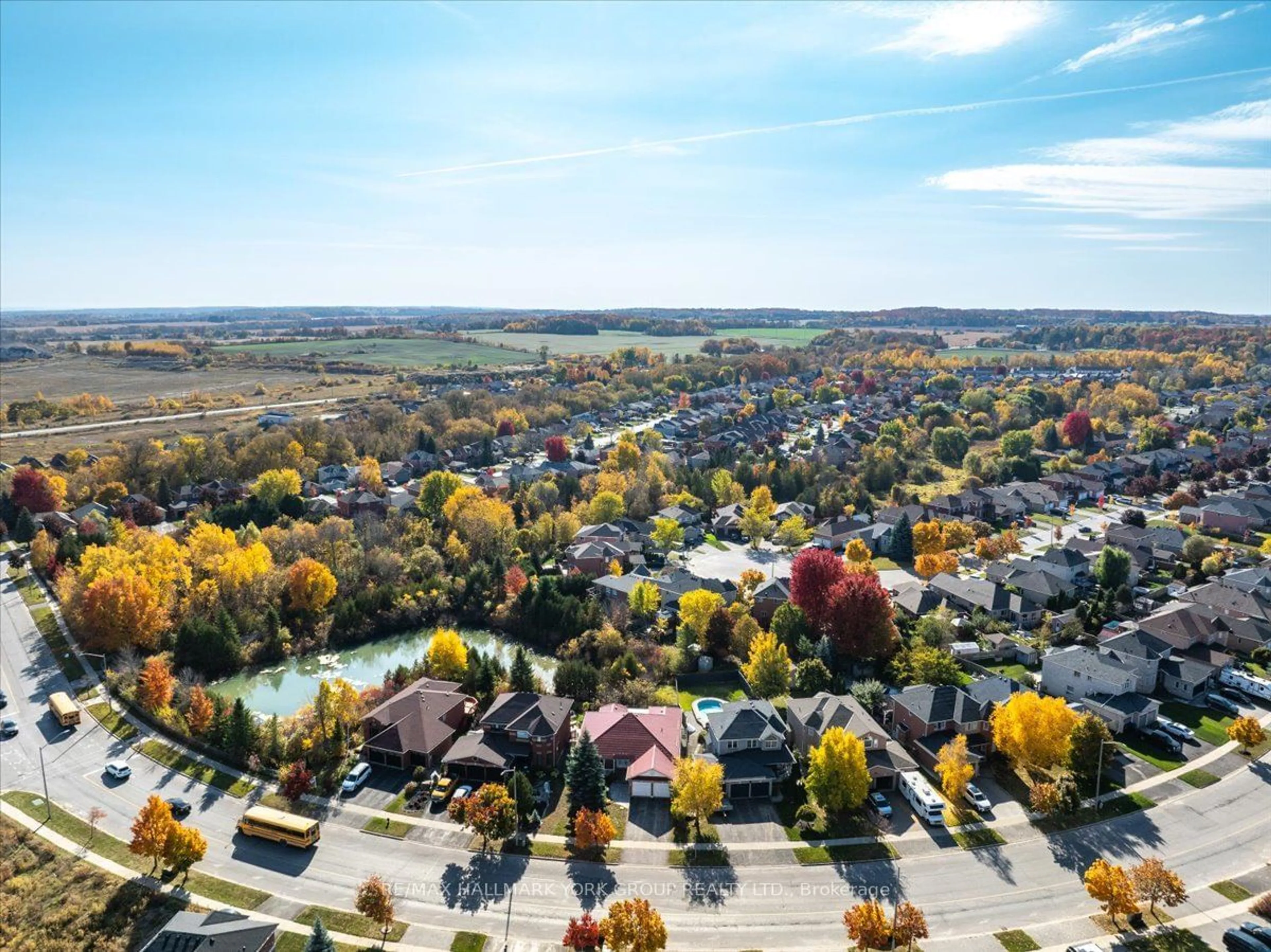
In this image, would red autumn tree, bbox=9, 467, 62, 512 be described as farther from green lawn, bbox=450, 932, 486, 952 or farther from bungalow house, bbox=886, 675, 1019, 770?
bungalow house, bbox=886, 675, 1019, 770

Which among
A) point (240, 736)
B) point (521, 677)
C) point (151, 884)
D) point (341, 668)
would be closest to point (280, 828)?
point (151, 884)

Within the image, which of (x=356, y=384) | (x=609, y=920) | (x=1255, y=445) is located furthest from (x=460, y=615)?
(x=356, y=384)

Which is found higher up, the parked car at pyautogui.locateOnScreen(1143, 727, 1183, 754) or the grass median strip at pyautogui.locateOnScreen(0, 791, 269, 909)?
the parked car at pyautogui.locateOnScreen(1143, 727, 1183, 754)

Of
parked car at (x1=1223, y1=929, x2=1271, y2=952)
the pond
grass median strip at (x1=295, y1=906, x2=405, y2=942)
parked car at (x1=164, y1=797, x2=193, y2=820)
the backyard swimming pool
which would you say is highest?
parked car at (x1=1223, y1=929, x2=1271, y2=952)

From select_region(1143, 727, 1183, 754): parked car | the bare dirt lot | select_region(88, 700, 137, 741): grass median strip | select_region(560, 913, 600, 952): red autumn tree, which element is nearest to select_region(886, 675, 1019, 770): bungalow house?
select_region(1143, 727, 1183, 754): parked car

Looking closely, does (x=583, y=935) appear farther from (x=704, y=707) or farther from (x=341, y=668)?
(x=341, y=668)

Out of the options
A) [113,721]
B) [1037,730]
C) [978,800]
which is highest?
[1037,730]

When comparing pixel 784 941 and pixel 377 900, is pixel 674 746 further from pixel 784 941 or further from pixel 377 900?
pixel 377 900
